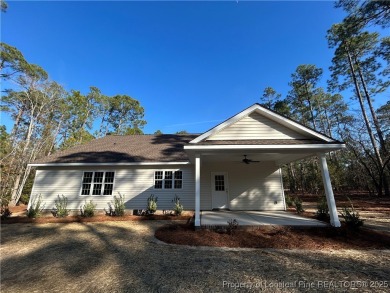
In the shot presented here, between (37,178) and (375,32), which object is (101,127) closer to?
(37,178)

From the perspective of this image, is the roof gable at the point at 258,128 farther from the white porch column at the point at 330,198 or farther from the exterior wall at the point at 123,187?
the exterior wall at the point at 123,187

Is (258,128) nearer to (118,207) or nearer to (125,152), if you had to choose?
(118,207)

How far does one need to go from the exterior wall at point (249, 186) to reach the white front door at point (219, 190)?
19cm

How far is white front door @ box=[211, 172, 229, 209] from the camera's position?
1170cm

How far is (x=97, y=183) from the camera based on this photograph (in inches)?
471

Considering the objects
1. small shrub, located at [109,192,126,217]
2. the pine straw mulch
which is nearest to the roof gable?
the pine straw mulch

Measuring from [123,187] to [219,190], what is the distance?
600 cm

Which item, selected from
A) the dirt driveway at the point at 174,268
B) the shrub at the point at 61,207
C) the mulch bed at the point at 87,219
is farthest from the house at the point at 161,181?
the dirt driveway at the point at 174,268

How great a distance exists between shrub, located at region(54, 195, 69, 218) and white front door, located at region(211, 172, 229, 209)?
838cm

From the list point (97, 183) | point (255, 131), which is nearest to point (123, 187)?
point (97, 183)

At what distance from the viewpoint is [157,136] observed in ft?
56.3

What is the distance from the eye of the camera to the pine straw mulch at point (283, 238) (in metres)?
5.61

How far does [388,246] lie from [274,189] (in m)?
6.49

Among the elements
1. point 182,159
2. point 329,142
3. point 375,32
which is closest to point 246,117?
point 329,142
